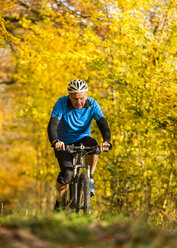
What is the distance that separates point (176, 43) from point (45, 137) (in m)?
9.67

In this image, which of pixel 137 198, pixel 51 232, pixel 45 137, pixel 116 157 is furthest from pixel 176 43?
pixel 45 137

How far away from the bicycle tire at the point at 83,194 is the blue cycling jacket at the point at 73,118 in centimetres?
61

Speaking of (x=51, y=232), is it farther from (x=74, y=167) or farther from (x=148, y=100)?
(x=148, y=100)

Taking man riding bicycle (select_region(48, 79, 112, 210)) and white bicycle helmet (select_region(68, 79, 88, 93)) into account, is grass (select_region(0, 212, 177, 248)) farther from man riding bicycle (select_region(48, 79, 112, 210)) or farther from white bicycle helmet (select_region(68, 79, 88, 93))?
white bicycle helmet (select_region(68, 79, 88, 93))

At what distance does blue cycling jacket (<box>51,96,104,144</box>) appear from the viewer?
6.18m

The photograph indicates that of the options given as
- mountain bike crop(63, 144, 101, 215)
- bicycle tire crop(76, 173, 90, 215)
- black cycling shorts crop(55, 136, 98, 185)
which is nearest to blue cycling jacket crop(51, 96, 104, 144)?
black cycling shorts crop(55, 136, 98, 185)

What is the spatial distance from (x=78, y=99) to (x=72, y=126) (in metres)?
0.40

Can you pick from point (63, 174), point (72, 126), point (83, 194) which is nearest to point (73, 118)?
point (72, 126)

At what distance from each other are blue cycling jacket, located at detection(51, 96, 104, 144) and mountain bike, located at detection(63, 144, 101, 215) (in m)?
0.25

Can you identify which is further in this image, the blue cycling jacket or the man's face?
the blue cycling jacket

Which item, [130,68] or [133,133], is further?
[133,133]

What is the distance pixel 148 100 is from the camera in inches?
315

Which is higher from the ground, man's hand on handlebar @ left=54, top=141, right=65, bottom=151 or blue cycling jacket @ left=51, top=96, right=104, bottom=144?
blue cycling jacket @ left=51, top=96, right=104, bottom=144

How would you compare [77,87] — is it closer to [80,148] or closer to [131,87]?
[80,148]
